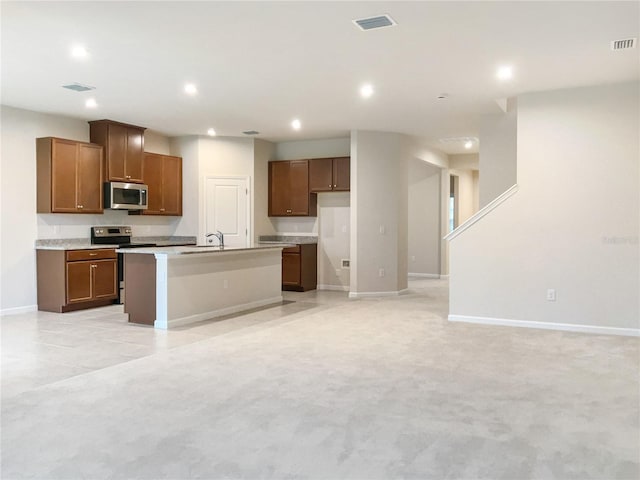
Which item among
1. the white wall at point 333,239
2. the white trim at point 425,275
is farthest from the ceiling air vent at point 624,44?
the white trim at point 425,275

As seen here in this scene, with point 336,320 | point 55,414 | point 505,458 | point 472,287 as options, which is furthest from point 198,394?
point 472,287

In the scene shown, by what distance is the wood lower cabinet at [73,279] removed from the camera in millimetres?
6957

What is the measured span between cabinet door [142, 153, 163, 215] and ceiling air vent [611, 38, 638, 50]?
265 inches

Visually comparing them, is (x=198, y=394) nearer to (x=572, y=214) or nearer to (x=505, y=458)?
(x=505, y=458)

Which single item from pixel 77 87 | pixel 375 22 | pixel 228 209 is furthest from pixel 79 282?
pixel 375 22

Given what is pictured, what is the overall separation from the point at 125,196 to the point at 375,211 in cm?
393

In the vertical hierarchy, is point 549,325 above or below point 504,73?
below

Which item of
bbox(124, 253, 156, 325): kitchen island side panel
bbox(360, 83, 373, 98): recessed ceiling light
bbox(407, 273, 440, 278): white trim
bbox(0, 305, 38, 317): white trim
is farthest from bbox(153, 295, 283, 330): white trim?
bbox(407, 273, 440, 278): white trim

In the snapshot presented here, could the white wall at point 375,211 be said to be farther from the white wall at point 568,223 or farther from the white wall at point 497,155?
the white wall at point 568,223

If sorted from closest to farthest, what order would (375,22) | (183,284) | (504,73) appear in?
(375,22) < (504,73) < (183,284)

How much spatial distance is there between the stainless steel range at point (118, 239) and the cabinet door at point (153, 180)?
0.52m

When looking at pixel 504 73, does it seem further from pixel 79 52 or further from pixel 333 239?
pixel 333 239

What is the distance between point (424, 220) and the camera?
1189cm

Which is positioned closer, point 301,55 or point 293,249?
point 301,55
